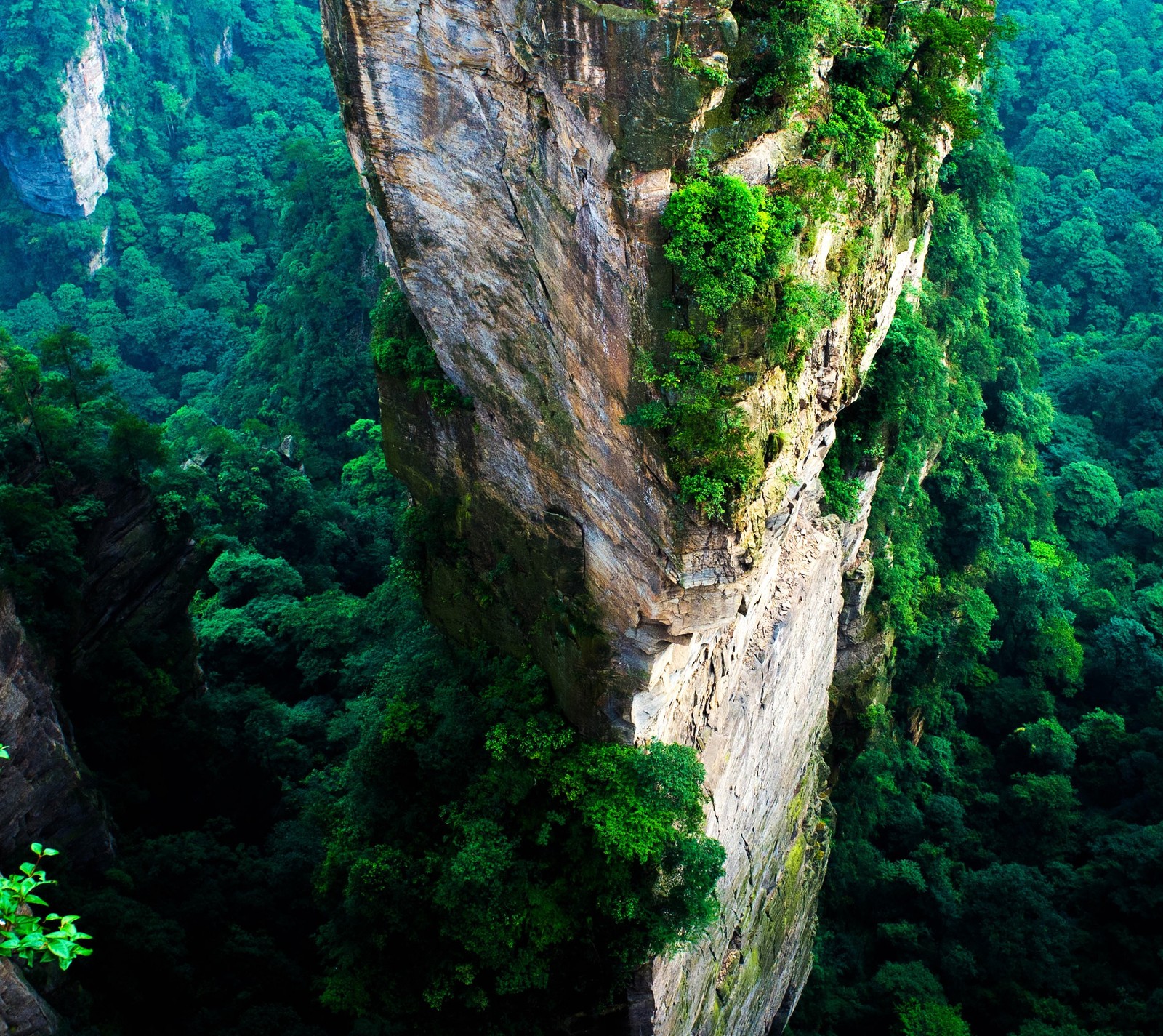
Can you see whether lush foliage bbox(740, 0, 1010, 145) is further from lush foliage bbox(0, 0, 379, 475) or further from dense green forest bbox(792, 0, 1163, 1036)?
lush foliage bbox(0, 0, 379, 475)

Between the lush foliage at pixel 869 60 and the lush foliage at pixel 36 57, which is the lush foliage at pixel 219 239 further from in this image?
the lush foliage at pixel 869 60

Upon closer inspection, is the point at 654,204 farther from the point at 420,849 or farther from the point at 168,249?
the point at 168,249

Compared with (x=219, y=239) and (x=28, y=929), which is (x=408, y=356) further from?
(x=219, y=239)

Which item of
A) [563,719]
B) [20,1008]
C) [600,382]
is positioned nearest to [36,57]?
[20,1008]

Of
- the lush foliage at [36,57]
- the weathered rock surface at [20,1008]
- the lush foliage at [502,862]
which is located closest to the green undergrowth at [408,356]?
the lush foliage at [502,862]

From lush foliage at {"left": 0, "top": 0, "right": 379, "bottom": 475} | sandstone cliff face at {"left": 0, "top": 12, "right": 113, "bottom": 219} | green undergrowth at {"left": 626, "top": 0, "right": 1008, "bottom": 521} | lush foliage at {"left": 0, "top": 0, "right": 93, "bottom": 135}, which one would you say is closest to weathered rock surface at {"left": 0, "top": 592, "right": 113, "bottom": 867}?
green undergrowth at {"left": 626, "top": 0, "right": 1008, "bottom": 521}

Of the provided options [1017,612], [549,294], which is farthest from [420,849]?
[1017,612]
